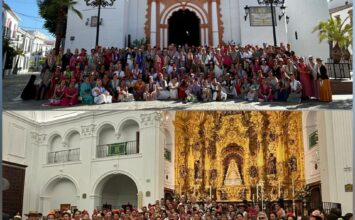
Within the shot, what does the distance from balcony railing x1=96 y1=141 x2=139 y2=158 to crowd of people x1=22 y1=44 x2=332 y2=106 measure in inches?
35.2

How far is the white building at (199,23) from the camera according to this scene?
648 centimetres

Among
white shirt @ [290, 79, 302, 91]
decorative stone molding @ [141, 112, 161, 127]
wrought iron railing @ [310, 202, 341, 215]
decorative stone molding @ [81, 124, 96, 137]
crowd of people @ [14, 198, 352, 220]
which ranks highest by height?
white shirt @ [290, 79, 302, 91]

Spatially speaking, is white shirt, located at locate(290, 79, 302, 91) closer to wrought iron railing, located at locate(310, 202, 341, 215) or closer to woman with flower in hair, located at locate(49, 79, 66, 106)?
wrought iron railing, located at locate(310, 202, 341, 215)

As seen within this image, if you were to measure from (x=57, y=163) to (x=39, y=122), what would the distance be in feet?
1.25

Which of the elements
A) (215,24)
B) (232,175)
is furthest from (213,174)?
(215,24)

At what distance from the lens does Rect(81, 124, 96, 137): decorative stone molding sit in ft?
10.5

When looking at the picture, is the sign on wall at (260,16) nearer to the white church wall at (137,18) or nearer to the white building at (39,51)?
the white church wall at (137,18)

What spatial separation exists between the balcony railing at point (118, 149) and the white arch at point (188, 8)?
4983 millimetres

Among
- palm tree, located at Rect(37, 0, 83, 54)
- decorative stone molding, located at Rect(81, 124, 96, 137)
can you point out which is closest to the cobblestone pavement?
decorative stone molding, located at Rect(81, 124, 96, 137)

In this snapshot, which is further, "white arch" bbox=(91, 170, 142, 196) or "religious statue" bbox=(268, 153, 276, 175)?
"religious statue" bbox=(268, 153, 276, 175)

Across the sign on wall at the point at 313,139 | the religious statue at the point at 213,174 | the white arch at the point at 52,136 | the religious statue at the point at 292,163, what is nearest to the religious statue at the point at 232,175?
the religious statue at the point at 213,174

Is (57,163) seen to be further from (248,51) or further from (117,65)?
(248,51)

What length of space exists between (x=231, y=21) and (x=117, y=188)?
4.89 meters

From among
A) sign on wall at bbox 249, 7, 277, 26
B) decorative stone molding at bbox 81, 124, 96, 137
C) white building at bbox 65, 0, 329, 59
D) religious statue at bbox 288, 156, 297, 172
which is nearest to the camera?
decorative stone molding at bbox 81, 124, 96, 137
